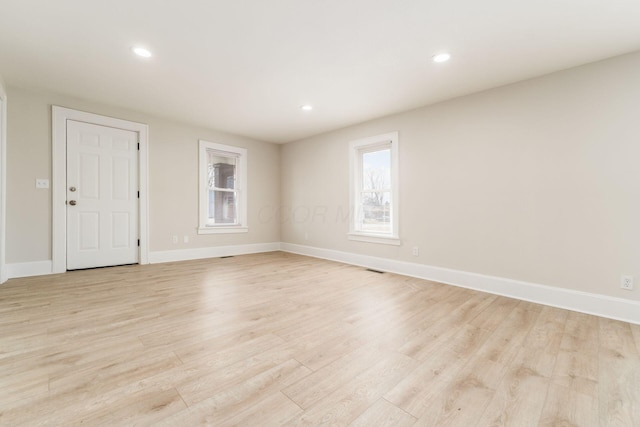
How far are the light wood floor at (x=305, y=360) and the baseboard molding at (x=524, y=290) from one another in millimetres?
172

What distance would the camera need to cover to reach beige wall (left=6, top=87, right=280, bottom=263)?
352cm

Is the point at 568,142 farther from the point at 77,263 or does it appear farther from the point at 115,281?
the point at 77,263

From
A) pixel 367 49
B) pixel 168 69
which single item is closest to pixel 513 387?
pixel 367 49

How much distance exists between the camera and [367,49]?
256cm

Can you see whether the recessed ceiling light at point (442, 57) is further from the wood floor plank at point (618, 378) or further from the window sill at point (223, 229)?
the window sill at point (223, 229)

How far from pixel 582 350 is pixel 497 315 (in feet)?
2.12

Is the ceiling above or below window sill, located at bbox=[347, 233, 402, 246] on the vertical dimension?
above

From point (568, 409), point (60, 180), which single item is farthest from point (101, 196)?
point (568, 409)

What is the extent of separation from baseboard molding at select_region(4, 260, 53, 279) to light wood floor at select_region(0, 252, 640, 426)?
574 millimetres

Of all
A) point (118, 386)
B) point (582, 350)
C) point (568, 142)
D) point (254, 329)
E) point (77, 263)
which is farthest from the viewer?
point (77, 263)

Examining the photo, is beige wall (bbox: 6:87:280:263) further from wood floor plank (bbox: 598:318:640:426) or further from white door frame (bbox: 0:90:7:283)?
wood floor plank (bbox: 598:318:640:426)

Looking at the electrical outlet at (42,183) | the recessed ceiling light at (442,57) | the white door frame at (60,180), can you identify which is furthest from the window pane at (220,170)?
the recessed ceiling light at (442,57)

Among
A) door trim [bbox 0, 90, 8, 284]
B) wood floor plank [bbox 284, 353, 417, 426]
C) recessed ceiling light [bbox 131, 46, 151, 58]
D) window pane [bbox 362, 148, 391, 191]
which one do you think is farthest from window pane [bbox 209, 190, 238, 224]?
wood floor plank [bbox 284, 353, 417, 426]

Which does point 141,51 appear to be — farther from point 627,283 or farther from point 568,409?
point 627,283
